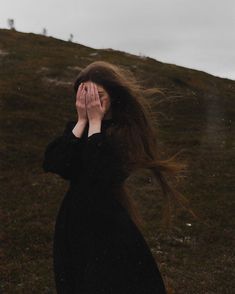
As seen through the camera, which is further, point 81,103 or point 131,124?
point 131,124

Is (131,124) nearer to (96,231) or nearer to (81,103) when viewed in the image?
(81,103)

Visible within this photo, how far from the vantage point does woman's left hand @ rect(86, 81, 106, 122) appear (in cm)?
516

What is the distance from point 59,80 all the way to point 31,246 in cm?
3123

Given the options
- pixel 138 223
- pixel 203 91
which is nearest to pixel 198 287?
pixel 138 223

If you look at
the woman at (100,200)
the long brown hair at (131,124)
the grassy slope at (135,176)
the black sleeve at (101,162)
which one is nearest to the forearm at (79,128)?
the woman at (100,200)

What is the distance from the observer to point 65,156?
5035 mm

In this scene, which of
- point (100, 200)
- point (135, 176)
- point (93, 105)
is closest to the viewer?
point (100, 200)

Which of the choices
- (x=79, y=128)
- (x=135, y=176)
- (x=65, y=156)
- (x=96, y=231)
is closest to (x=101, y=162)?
(x=65, y=156)

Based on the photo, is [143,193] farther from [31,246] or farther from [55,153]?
[55,153]

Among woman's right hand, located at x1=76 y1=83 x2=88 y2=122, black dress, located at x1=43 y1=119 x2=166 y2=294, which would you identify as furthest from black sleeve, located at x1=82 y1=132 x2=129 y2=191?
woman's right hand, located at x1=76 y1=83 x2=88 y2=122

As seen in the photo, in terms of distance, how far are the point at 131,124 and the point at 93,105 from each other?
0.48m

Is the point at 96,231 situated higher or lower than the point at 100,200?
lower

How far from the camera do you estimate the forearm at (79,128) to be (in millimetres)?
5203

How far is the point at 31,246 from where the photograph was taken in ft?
60.7
